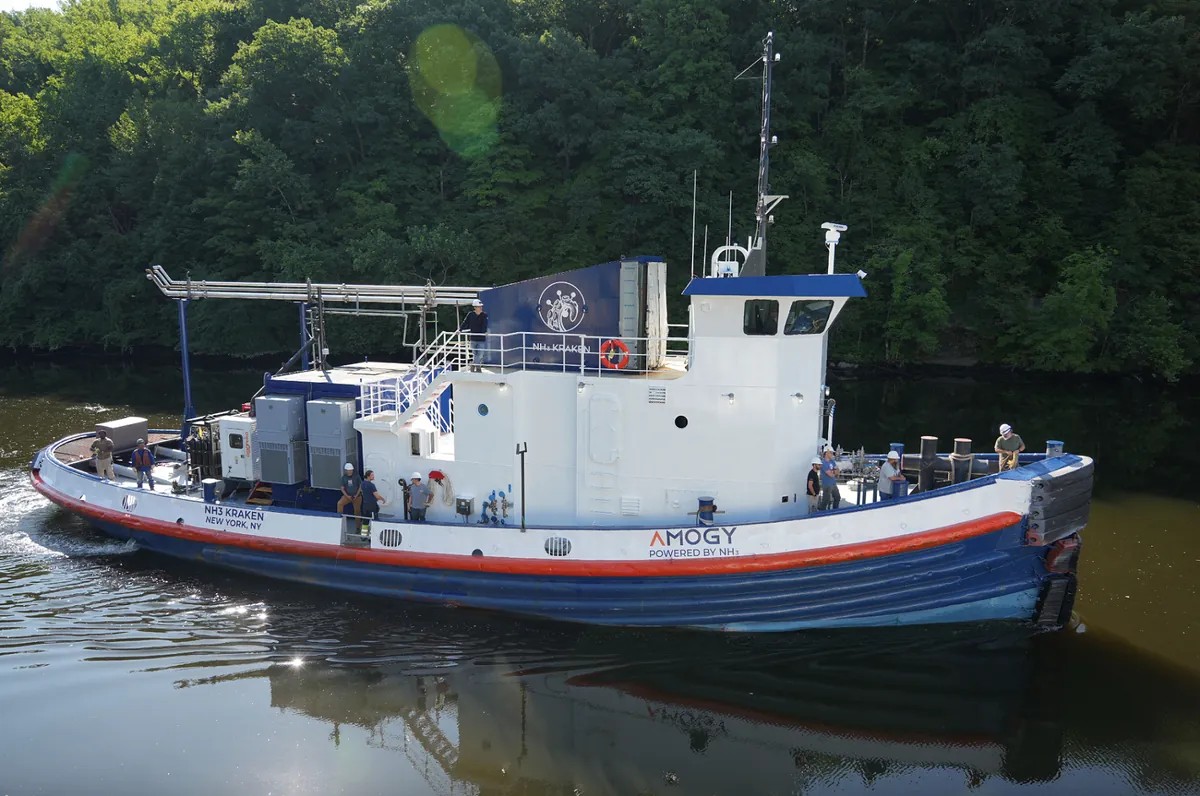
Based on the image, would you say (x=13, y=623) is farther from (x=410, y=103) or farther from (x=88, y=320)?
(x=88, y=320)

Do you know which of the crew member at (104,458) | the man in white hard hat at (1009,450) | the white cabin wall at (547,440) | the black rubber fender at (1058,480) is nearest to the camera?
the black rubber fender at (1058,480)

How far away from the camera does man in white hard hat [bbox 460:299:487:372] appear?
10.9 metres

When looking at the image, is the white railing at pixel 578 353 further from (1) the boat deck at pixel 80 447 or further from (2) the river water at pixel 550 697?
(1) the boat deck at pixel 80 447

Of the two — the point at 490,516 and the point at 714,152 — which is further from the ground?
the point at 714,152

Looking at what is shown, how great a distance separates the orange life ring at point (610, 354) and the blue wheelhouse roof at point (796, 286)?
1.14 meters

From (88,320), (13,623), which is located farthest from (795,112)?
(88,320)

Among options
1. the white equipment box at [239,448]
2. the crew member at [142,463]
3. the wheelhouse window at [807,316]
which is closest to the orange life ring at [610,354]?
the wheelhouse window at [807,316]

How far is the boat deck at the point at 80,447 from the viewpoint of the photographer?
48.0ft

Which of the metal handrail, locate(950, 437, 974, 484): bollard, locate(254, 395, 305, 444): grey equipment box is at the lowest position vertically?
locate(950, 437, 974, 484): bollard

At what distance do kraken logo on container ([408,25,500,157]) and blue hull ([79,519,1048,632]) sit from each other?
75.2ft

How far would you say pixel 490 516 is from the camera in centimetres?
1099

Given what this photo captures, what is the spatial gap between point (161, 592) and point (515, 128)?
22070 millimetres

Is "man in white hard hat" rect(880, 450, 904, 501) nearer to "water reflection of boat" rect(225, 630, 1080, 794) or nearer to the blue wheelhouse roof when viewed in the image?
"water reflection of boat" rect(225, 630, 1080, 794)

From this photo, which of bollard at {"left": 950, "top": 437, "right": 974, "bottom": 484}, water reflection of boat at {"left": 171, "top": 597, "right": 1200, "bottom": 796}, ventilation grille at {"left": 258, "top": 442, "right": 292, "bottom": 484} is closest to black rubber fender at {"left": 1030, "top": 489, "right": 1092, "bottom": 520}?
bollard at {"left": 950, "top": 437, "right": 974, "bottom": 484}
